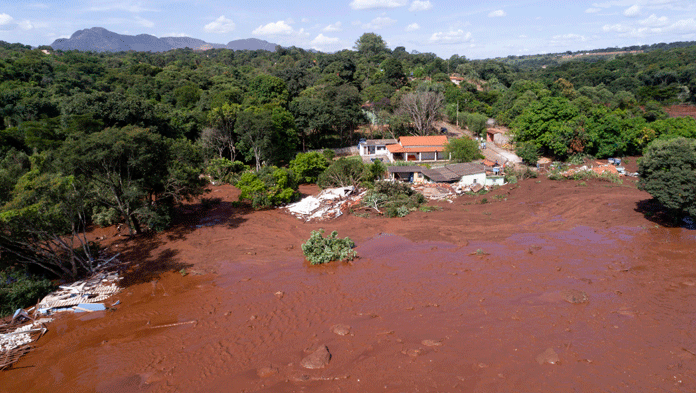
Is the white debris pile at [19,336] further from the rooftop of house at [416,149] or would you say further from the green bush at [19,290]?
the rooftop of house at [416,149]

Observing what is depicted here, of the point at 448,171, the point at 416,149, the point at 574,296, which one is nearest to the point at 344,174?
the point at 448,171

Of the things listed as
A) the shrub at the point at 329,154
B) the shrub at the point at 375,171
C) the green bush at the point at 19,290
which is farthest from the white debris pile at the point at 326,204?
the green bush at the point at 19,290

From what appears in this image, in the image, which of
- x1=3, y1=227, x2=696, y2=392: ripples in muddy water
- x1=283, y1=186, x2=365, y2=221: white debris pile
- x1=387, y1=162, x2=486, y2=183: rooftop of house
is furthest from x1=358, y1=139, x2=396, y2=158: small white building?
x1=3, y1=227, x2=696, y2=392: ripples in muddy water

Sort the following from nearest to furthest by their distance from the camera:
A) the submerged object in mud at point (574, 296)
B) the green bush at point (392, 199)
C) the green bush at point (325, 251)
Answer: the submerged object in mud at point (574, 296) → the green bush at point (325, 251) → the green bush at point (392, 199)

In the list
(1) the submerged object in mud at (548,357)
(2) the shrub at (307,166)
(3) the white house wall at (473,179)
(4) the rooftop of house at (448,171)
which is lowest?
(1) the submerged object in mud at (548,357)

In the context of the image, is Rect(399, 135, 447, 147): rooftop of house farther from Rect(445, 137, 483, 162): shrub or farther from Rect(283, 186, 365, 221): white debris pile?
Rect(283, 186, 365, 221): white debris pile

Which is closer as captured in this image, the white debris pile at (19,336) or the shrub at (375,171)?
the white debris pile at (19,336)

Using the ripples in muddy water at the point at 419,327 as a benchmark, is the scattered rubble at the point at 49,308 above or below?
above
